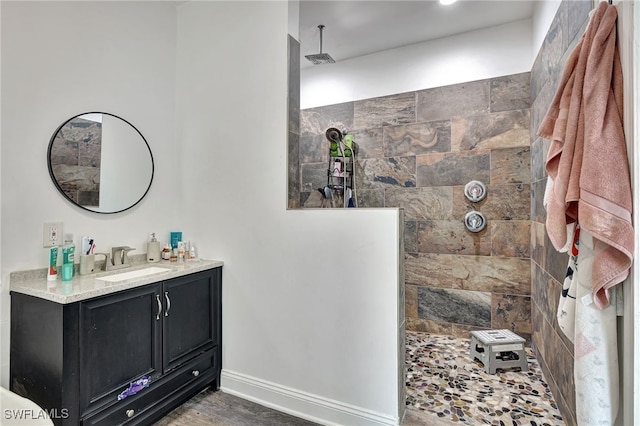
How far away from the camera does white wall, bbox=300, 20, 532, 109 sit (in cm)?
269

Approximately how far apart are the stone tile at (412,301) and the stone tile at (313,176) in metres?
1.39

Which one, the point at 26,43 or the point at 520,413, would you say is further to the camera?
the point at 520,413

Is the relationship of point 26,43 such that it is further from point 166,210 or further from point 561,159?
point 561,159

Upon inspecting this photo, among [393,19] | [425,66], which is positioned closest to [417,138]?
[425,66]

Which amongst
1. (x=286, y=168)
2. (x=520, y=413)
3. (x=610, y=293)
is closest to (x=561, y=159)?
(x=610, y=293)

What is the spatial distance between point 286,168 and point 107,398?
1489mm

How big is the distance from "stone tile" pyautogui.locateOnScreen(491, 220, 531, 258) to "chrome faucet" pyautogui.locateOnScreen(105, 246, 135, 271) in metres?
2.83

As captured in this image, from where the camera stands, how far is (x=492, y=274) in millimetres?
2756

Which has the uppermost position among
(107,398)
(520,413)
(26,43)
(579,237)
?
(26,43)

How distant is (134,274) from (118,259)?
0.63ft

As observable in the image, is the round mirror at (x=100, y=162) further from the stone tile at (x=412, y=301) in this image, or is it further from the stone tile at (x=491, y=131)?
the stone tile at (x=491, y=131)

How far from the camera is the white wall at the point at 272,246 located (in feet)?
5.64

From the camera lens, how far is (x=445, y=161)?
2.89 metres

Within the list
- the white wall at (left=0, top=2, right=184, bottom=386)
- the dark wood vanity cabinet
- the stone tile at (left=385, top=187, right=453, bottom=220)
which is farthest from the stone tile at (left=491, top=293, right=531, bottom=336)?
the white wall at (left=0, top=2, right=184, bottom=386)
